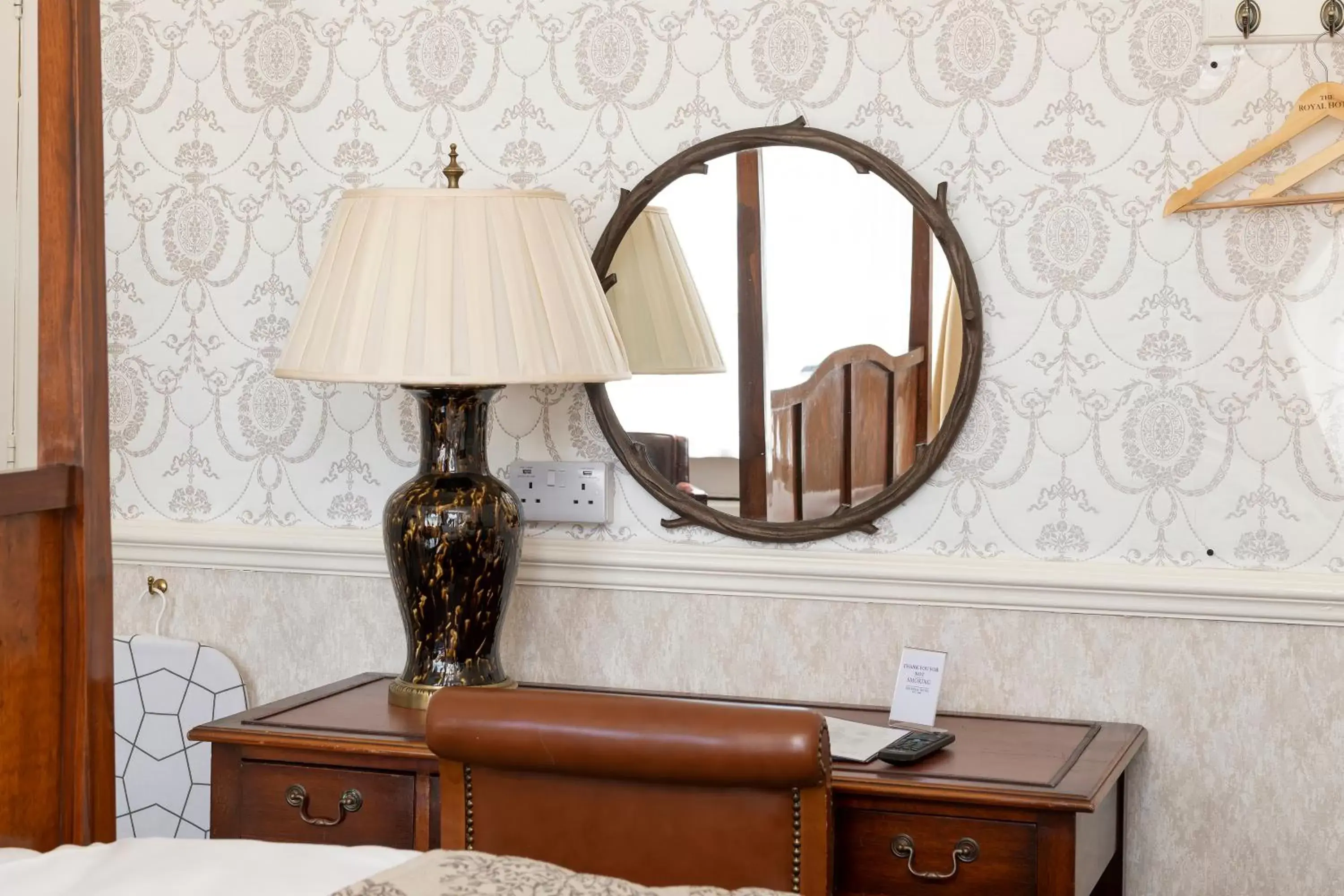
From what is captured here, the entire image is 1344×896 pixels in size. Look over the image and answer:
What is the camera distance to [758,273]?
2240 mm

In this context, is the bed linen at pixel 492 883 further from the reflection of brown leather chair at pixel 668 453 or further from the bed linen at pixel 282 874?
the reflection of brown leather chair at pixel 668 453

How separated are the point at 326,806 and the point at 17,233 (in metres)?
0.89

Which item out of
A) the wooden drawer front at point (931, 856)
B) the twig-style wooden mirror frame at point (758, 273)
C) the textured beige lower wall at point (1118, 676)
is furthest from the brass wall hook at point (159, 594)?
the wooden drawer front at point (931, 856)

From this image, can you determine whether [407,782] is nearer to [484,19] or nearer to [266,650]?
[266,650]

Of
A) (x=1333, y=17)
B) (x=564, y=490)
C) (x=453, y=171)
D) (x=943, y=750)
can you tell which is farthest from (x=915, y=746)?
(x=1333, y=17)

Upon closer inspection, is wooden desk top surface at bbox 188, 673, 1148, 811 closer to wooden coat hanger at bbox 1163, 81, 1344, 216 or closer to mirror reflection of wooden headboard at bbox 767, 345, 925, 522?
mirror reflection of wooden headboard at bbox 767, 345, 925, 522

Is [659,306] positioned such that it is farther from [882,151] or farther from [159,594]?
[159,594]

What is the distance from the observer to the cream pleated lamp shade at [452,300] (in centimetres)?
192

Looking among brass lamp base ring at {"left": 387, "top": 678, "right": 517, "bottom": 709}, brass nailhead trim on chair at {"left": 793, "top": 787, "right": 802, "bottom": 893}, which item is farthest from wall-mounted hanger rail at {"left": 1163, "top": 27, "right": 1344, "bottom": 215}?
brass lamp base ring at {"left": 387, "top": 678, "right": 517, "bottom": 709}

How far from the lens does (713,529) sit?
229 centimetres

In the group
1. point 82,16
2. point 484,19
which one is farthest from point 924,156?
Answer: point 82,16

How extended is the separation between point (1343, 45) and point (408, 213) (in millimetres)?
1340

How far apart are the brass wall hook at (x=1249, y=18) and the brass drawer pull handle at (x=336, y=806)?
1.66m

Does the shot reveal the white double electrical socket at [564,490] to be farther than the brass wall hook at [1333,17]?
Yes
